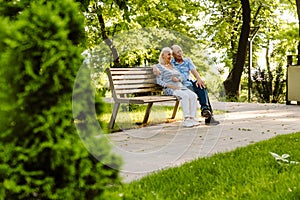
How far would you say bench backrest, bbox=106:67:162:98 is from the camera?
6.40m

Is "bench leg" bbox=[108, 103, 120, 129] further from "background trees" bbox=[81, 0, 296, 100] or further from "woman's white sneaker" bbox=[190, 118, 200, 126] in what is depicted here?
"background trees" bbox=[81, 0, 296, 100]

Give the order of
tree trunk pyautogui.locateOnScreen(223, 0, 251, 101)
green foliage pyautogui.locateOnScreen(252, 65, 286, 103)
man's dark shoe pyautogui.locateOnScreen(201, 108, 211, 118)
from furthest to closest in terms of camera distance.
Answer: tree trunk pyautogui.locateOnScreen(223, 0, 251, 101) → green foliage pyautogui.locateOnScreen(252, 65, 286, 103) → man's dark shoe pyautogui.locateOnScreen(201, 108, 211, 118)

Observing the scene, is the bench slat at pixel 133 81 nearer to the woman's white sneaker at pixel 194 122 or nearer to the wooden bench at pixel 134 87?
the wooden bench at pixel 134 87

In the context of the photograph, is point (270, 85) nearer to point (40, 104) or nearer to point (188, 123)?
point (188, 123)

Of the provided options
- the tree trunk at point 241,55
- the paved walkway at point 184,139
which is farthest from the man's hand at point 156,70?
the tree trunk at point 241,55

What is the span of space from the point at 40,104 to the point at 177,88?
194 inches

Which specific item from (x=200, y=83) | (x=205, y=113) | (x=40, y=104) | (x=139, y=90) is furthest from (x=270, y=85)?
(x=40, y=104)

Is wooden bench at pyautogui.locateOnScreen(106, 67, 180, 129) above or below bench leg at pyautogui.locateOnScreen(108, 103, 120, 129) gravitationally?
above

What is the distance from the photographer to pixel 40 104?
75.8 inches

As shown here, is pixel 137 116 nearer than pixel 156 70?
No

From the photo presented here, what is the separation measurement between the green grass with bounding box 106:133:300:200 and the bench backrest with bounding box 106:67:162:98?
→ 2278 millimetres

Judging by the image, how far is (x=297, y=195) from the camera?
3.10m

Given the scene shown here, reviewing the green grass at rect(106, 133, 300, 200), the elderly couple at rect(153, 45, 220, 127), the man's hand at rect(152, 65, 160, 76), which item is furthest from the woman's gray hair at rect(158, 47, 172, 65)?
the green grass at rect(106, 133, 300, 200)

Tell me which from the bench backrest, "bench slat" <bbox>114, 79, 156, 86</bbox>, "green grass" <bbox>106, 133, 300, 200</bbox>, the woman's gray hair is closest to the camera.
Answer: "green grass" <bbox>106, 133, 300, 200</bbox>
